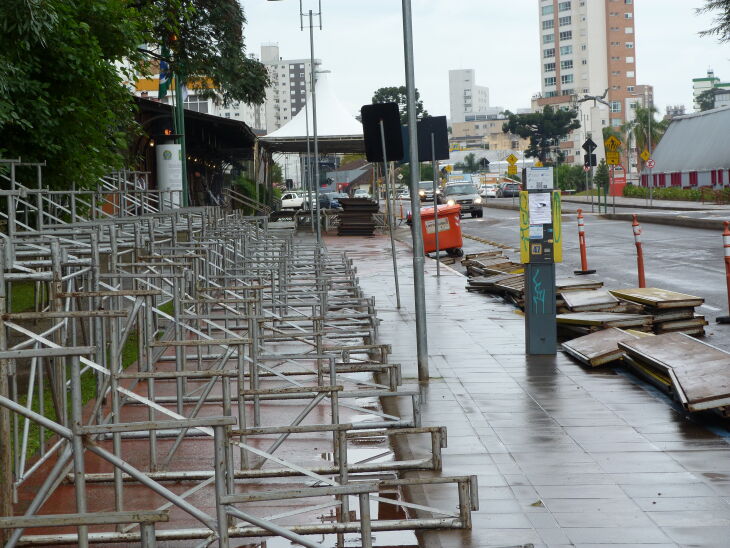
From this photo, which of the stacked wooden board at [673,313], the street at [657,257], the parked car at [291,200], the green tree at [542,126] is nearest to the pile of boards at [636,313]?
the stacked wooden board at [673,313]

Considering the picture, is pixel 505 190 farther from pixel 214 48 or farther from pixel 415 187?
pixel 415 187

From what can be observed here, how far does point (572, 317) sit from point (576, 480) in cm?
637

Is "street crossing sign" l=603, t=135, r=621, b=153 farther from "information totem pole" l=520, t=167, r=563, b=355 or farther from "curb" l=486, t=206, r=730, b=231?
"information totem pole" l=520, t=167, r=563, b=355

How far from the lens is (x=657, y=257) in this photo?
83.1 ft

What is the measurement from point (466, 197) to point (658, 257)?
89.0ft

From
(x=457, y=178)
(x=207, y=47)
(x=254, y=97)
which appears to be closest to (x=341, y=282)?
(x=207, y=47)

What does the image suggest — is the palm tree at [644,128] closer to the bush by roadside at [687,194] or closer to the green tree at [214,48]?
the bush by roadside at [687,194]

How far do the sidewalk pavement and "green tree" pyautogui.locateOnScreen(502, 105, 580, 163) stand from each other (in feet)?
293

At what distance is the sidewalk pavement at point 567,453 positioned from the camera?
5746mm

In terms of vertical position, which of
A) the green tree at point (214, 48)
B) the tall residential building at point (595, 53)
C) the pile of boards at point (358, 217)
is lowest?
the pile of boards at point (358, 217)

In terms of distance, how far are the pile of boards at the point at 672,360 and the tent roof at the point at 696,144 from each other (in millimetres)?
55670

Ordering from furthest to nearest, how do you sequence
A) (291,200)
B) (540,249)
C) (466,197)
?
(291,200), (466,197), (540,249)

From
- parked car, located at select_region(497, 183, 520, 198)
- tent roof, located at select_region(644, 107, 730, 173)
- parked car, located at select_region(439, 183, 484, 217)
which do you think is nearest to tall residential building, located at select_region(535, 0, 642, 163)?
parked car, located at select_region(497, 183, 520, 198)

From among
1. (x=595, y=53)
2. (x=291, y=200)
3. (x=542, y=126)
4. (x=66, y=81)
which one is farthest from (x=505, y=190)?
(x=66, y=81)
